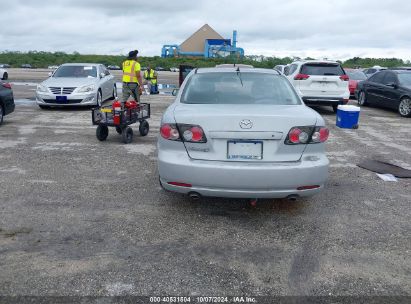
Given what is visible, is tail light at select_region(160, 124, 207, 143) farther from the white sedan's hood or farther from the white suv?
the white suv

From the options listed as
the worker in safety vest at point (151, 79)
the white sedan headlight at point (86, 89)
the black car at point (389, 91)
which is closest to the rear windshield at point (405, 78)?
the black car at point (389, 91)

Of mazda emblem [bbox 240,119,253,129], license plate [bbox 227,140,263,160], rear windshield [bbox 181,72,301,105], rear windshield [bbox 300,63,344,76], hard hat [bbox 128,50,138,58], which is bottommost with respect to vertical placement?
license plate [bbox 227,140,263,160]

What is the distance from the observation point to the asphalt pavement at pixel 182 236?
3.18 meters

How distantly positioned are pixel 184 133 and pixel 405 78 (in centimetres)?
1244

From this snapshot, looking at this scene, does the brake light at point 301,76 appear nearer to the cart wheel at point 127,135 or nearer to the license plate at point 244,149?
the cart wheel at point 127,135

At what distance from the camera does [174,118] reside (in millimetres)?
4094

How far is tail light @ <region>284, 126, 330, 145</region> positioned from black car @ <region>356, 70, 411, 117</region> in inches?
414

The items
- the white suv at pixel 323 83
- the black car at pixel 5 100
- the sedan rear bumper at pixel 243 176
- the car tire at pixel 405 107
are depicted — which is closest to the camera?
the sedan rear bumper at pixel 243 176

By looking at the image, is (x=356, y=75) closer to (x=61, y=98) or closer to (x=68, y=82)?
(x=68, y=82)

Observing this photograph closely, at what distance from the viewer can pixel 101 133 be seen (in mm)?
8266

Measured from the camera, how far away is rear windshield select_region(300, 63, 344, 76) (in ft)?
42.3

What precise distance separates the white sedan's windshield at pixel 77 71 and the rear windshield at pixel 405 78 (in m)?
10.7

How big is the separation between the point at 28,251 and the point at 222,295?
1.88m

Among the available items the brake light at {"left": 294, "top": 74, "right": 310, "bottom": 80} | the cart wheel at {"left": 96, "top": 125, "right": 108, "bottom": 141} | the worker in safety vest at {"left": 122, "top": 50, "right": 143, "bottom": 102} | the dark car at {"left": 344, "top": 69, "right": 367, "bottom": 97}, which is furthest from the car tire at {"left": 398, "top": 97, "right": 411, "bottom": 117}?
the cart wheel at {"left": 96, "top": 125, "right": 108, "bottom": 141}
